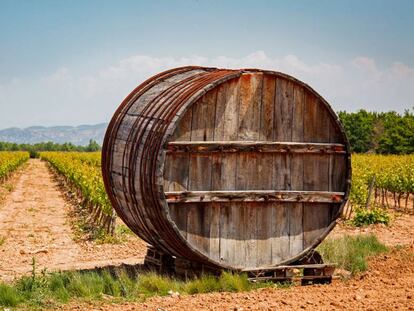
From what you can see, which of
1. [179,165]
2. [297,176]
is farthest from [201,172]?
[297,176]

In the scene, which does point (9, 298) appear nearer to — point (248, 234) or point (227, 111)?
point (248, 234)

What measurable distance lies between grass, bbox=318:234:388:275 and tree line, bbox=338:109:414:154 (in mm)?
53396

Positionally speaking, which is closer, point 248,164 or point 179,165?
point 179,165

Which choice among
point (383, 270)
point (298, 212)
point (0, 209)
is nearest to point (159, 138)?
point (298, 212)

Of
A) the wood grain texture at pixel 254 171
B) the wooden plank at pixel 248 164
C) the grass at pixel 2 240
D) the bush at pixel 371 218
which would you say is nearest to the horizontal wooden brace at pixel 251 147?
the wood grain texture at pixel 254 171

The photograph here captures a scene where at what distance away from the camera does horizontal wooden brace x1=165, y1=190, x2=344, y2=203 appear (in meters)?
7.65

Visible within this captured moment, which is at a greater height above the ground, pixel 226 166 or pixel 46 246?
pixel 226 166

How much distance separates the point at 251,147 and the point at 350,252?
9.41 ft

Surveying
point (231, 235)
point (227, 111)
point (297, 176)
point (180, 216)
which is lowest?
point (231, 235)

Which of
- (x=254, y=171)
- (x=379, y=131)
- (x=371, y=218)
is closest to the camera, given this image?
(x=254, y=171)

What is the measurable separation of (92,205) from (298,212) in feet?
42.6

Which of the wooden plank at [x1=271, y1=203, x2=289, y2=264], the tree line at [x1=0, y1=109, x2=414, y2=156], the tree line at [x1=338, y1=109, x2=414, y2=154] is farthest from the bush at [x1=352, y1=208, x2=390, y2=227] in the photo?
A: the tree line at [x1=338, y1=109, x2=414, y2=154]

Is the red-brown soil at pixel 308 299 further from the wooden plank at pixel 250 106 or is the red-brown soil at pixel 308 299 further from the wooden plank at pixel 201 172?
the wooden plank at pixel 250 106

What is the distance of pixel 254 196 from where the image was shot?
811 centimetres
